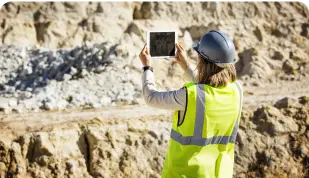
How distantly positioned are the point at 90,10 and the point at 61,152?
31.0 feet

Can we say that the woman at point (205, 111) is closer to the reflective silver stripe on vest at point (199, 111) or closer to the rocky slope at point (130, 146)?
the reflective silver stripe on vest at point (199, 111)

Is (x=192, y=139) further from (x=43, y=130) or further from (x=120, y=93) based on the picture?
(x=120, y=93)

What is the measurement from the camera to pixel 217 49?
2.59 meters

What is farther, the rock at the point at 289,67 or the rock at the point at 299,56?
the rock at the point at 299,56

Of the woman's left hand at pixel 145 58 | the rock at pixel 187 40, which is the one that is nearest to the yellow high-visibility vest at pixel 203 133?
the woman's left hand at pixel 145 58

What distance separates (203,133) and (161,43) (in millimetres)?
732

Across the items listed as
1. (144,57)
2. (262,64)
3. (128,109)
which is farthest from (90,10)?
(144,57)

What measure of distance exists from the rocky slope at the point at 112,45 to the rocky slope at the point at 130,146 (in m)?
2.31

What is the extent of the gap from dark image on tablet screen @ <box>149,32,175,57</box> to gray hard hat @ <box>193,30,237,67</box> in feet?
1.17

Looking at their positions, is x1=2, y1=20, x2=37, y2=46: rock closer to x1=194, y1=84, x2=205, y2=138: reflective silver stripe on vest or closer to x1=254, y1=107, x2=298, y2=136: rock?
x1=254, y1=107, x2=298, y2=136: rock

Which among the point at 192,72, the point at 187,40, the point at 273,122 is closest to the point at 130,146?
the point at 273,122

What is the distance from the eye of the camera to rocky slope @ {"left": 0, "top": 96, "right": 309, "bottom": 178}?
5.93 m

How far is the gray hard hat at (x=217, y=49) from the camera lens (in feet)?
8.42

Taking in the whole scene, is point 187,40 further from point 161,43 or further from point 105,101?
point 161,43
